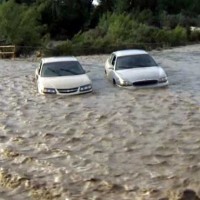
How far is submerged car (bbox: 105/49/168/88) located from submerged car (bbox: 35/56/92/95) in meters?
1.31

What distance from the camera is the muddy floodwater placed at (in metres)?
9.16

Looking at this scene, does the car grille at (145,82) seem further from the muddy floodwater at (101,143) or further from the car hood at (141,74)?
the muddy floodwater at (101,143)

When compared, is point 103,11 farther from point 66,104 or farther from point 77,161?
point 77,161

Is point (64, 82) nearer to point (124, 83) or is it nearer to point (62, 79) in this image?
point (62, 79)

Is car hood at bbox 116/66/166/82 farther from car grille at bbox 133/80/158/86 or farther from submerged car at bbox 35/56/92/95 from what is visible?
submerged car at bbox 35/56/92/95

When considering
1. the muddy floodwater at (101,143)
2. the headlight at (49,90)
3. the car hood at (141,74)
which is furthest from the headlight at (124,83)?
the headlight at (49,90)

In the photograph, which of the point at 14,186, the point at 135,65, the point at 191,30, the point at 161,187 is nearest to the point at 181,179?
the point at 161,187

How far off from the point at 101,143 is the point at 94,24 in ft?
139

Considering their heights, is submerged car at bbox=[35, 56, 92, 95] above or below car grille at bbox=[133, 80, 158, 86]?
above

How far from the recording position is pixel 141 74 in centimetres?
1767

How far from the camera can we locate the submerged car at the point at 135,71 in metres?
17.7

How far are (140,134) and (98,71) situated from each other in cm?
1222

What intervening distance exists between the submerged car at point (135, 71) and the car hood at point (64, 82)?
144 cm

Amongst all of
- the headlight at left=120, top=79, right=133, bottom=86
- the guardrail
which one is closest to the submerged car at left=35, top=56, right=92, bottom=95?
the headlight at left=120, top=79, right=133, bottom=86
